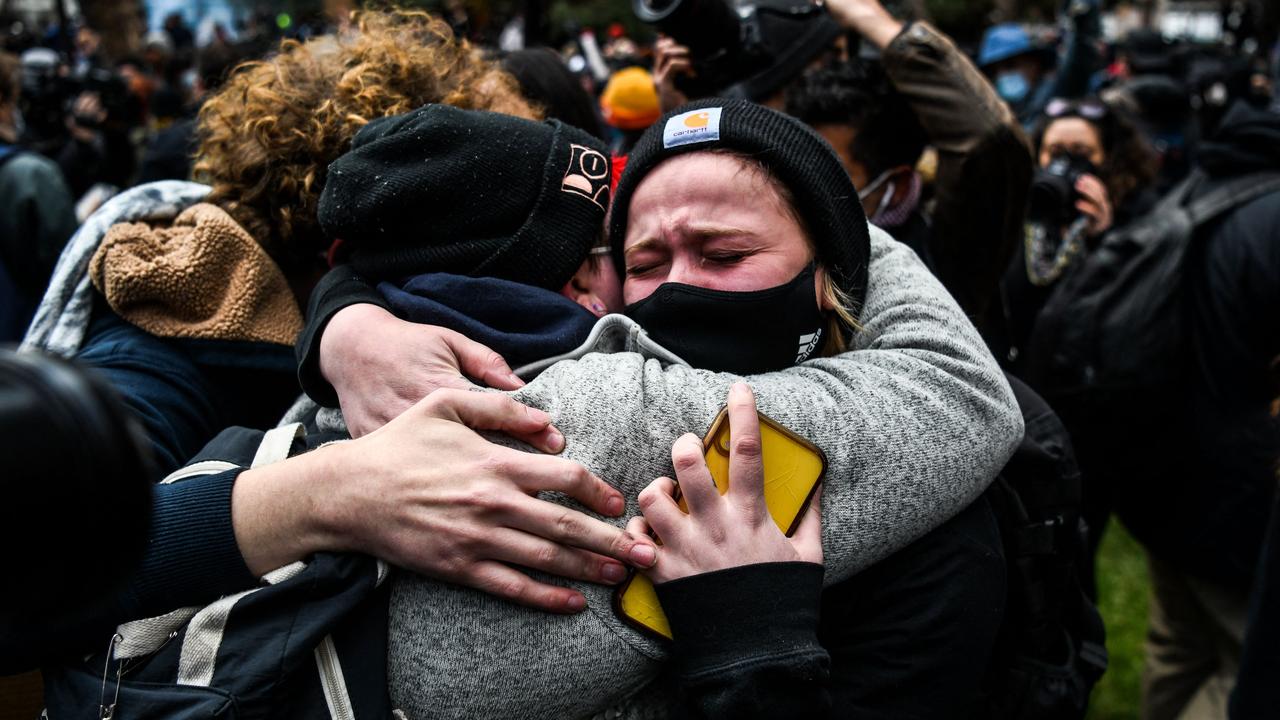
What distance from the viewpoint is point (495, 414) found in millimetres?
1256

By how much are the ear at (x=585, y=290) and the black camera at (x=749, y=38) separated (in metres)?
1.41

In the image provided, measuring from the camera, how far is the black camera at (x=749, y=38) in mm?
2834

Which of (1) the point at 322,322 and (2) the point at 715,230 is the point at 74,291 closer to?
(1) the point at 322,322

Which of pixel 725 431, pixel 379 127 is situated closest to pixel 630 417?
pixel 725 431

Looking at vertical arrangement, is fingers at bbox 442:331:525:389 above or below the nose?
below

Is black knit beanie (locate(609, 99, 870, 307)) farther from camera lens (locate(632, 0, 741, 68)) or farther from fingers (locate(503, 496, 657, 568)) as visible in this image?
camera lens (locate(632, 0, 741, 68))

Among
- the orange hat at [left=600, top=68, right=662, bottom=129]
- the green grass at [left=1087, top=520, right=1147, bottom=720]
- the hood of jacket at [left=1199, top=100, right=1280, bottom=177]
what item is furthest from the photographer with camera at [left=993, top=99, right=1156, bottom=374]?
the orange hat at [left=600, top=68, right=662, bottom=129]

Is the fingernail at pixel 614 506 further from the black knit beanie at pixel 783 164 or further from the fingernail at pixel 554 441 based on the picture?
the black knit beanie at pixel 783 164

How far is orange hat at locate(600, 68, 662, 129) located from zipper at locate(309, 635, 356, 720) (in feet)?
11.7

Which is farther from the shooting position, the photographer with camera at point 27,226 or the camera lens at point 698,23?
the photographer with camera at point 27,226

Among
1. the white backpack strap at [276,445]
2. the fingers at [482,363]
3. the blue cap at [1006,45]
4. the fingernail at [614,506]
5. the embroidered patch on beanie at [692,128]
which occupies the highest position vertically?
the embroidered patch on beanie at [692,128]

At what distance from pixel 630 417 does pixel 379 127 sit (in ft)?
2.23

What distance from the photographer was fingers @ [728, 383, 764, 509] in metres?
1.26

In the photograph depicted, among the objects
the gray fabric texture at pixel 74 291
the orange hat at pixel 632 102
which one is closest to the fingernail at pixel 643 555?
the gray fabric texture at pixel 74 291
